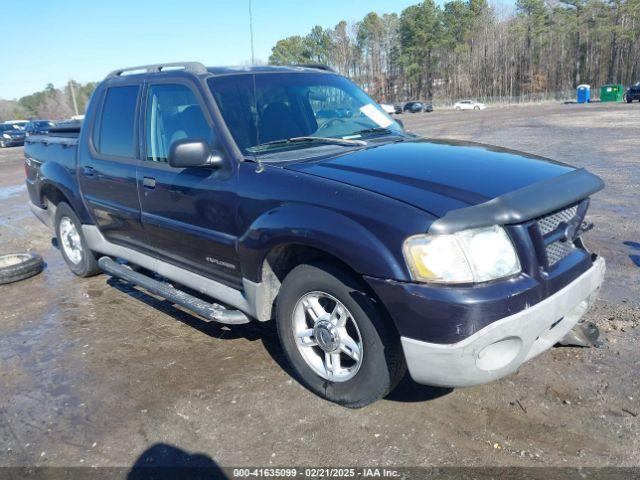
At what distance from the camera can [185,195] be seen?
12.4 feet

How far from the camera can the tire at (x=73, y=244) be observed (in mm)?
5656

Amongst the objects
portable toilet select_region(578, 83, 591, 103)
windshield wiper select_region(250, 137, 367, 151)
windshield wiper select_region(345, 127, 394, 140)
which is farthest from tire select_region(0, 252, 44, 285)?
portable toilet select_region(578, 83, 591, 103)

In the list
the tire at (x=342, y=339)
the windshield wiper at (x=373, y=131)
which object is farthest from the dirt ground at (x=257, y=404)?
the windshield wiper at (x=373, y=131)

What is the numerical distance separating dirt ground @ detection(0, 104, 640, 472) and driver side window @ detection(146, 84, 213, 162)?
151cm

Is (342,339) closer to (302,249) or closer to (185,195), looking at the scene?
(302,249)

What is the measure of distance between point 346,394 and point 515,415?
37.5 inches

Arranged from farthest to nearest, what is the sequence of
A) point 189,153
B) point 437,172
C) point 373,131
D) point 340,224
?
point 373,131
point 189,153
point 437,172
point 340,224

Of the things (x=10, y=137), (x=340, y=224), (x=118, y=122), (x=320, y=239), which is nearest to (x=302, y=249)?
(x=320, y=239)

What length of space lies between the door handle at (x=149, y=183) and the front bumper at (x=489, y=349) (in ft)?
7.72

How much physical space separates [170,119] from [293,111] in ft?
3.10

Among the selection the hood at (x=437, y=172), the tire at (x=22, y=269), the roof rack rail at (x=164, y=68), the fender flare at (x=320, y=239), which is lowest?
the tire at (x=22, y=269)

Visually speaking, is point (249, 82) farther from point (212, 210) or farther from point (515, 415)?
point (515, 415)

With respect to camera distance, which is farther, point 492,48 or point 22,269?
point 492,48

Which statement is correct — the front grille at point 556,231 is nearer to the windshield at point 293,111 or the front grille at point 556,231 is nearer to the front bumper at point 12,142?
the windshield at point 293,111
